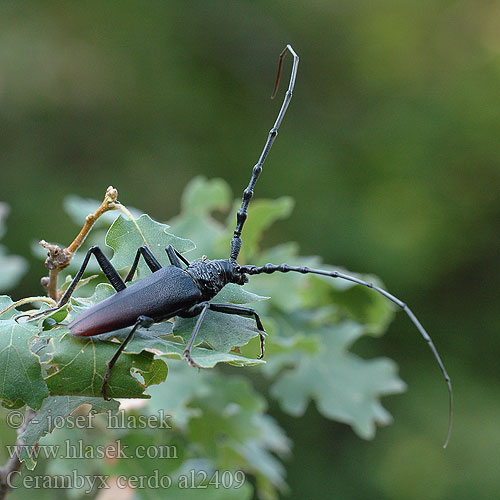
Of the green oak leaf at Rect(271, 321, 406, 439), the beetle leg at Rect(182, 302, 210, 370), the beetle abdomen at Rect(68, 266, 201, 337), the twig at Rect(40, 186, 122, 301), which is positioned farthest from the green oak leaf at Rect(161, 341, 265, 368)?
the green oak leaf at Rect(271, 321, 406, 439)

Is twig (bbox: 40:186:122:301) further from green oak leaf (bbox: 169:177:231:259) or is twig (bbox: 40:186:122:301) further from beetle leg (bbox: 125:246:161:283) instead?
green oak leaf (bbox: 169:177:231:259)

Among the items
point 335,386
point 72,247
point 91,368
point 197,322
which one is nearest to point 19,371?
point 91,368

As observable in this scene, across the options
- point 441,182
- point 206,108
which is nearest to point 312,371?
point 441,182

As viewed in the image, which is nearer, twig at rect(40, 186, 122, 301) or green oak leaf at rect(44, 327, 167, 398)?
green oak leaf at rect(44, 327, 167, 398)

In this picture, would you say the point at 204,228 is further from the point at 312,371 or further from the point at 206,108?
the point at 206,108

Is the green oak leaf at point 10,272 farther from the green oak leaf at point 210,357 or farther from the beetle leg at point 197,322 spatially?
the green oak leaf at point 210,357

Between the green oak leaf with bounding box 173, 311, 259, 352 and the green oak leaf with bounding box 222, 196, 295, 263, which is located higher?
the green oak leaf with bounding box 222, 196, 295, 263
